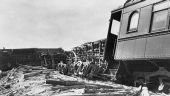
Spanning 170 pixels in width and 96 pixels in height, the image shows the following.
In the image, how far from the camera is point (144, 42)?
10.3m

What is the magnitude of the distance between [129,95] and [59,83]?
11.2 ft

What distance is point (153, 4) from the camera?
10.2m

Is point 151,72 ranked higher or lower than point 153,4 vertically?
lower

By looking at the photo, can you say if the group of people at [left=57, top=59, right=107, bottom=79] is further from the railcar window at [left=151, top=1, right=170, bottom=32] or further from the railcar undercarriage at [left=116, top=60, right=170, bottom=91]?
the railcar window at [left=151, top=1, right=170, bottom=32]

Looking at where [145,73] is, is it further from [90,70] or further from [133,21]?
[90,70]

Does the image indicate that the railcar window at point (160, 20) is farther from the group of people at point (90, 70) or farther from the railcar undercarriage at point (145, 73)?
the group of people at point (90, 70)

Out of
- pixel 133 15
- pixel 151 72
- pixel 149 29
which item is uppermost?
pixel 133 15

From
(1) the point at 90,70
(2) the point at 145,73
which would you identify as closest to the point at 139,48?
(2) the point at 145,73

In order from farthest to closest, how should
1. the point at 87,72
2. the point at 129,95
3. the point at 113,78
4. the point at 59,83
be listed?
the point at 87,72 → the point at 113,78 → the point at 59,83 → the point at 129,95

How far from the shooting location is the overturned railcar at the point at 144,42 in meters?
9.51

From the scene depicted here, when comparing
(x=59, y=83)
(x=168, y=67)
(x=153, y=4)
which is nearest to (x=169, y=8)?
(x=153, y=4)

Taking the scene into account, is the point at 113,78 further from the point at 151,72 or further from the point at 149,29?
the point at 149,29

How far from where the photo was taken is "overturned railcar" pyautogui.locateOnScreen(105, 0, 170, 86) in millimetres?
9508

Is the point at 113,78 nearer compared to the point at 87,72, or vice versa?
the point at 113,78
